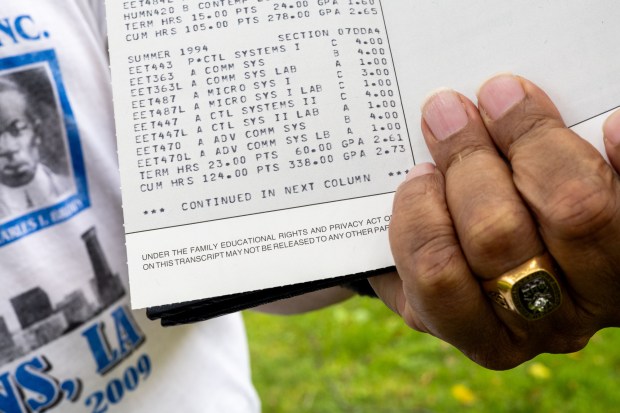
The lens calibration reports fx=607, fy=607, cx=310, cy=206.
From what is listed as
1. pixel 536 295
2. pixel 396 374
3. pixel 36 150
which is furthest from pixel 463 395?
pixel 36 150

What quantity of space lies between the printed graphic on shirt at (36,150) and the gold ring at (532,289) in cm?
46

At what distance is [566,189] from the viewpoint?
498mm

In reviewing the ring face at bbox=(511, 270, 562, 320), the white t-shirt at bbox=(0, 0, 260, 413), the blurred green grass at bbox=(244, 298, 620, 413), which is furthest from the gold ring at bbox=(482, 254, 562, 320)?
the blurred green grass at bbox=(244, 298, 620, 413)

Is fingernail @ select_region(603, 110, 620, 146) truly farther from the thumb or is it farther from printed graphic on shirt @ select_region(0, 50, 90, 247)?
printed graphic on shirt @ select_region(0, 50, 90, 247)

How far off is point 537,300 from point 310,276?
0.65 feet

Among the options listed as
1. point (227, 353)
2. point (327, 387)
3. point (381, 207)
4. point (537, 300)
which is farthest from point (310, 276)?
point (327, 387)

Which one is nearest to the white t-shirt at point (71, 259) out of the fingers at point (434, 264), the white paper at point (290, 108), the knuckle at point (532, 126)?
the white paper at point (290, 108)

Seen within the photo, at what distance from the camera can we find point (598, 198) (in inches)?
19.4

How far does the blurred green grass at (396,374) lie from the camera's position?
152 cm

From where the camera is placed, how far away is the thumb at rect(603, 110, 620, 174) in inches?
20.6

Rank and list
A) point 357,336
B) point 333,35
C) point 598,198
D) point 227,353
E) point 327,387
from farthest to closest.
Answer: point 357,336 < point 327,387 < point 227,353 < point 333,35 < point 598,198

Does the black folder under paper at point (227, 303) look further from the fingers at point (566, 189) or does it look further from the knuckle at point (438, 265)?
the fingers at point (566, 189)

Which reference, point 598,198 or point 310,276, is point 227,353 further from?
point 598,198

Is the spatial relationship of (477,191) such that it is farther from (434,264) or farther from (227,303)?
(227,303)
